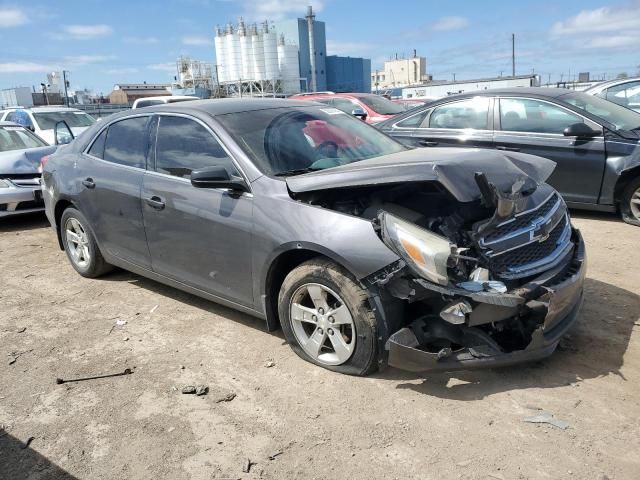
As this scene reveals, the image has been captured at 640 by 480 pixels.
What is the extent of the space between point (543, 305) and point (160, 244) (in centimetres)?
284

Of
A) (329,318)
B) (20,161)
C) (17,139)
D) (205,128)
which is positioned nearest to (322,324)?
(329,318)

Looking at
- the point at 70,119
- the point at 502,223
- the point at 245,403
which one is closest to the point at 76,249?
the point at 245,403

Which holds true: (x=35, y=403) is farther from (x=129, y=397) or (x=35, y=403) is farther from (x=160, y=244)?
(x=160, y=244)

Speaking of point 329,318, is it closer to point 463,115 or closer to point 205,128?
point 205,128

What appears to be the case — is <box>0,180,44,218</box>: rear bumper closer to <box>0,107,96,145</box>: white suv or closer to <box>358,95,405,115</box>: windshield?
<box>0,107,96,145</box>: white suv

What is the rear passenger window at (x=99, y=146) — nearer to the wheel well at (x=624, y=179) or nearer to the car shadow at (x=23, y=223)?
the car shadow at (x=23, y=223)

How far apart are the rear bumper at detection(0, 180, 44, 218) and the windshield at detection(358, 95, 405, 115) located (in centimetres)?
721

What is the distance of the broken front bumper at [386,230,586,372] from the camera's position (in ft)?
9.40

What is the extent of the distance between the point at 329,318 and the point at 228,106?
6.49 ft

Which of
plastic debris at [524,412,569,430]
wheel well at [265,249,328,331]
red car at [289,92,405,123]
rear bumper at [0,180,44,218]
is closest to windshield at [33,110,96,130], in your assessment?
red car at [289,92,405,123]

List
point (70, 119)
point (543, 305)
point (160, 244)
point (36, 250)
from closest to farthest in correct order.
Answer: point (543, 305), point (160, 244), point (36, 250), point (70, 119)

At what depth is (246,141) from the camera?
12.3 ft

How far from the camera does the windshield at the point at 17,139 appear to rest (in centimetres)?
871

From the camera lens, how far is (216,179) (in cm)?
354
